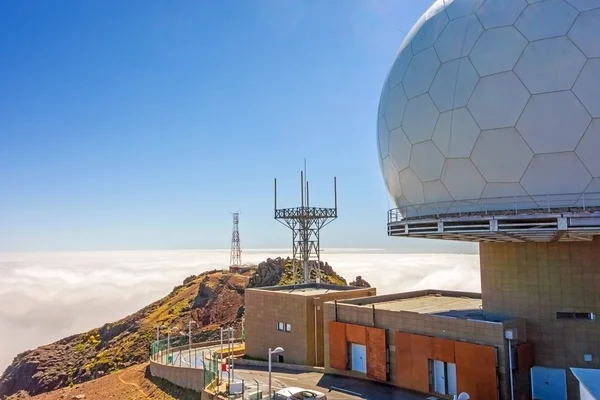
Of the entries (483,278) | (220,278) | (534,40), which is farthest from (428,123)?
(220,278)

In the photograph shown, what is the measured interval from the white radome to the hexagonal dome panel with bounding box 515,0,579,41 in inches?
1.1

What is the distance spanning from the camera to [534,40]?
551 inches

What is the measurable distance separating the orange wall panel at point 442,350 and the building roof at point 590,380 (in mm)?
6930

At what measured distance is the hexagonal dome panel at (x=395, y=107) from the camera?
17.6 m

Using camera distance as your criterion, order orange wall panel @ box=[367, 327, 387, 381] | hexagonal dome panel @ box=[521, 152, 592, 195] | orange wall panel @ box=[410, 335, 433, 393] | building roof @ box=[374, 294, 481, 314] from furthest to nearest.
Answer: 1. building roof @ box=[374, 294, 481, 314]
2. orange wall panel @ box=[367, 327, 387, 381]
3. orange wall panel @ box=[410, 335, 433, 393]
4. hexagonal dome panel @ box=[521, 152, 592, 195]

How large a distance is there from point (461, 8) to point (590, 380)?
11970mm

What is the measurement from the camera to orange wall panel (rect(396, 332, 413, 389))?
765 inches

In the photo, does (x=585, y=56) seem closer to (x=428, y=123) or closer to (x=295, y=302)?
(x=428, y=123)

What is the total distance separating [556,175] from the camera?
13.8 meters

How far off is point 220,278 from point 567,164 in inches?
2151

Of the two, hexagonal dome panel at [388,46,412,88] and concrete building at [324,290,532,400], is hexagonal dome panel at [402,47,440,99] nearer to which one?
hexagonal dome panel at [388,46,412,88]

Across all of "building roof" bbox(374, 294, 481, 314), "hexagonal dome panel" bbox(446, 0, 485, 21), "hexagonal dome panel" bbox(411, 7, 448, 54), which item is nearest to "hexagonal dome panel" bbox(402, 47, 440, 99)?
"hexagonal dome panel" bbox(411, 7, 448, 54)

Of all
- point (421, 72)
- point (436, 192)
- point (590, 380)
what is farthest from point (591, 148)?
point (590, 380)

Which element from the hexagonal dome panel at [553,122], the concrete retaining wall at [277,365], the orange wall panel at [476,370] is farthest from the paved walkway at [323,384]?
the hexagonal dome panel at [553,122]
